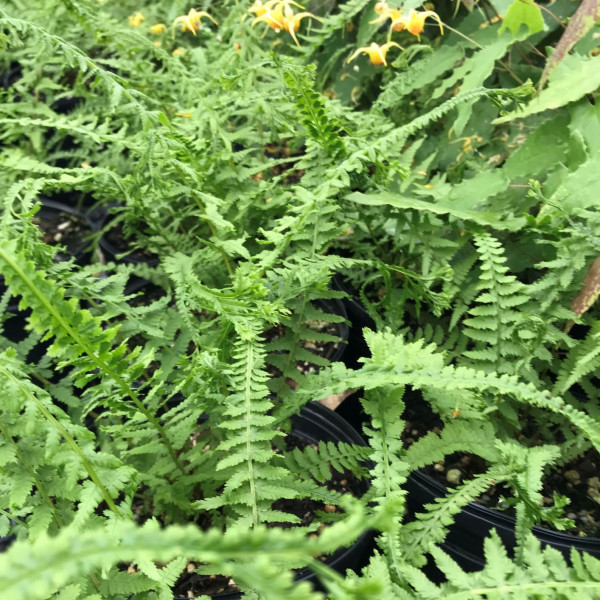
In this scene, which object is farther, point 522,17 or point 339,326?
point 339,326

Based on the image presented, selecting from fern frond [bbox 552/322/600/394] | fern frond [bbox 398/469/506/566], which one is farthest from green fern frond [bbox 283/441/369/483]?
fern frond [bbox 552/322/600/394]

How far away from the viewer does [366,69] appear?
165 cm

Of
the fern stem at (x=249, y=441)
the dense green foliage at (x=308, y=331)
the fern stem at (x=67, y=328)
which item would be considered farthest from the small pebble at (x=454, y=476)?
the fern stem at (x=67, y=328)

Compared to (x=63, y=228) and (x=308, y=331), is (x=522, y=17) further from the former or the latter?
(x=63, y=228)

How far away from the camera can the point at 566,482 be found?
116cm

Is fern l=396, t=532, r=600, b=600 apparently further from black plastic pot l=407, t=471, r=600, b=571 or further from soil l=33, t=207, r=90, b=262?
soil l=33, t=207, r=90, b=262

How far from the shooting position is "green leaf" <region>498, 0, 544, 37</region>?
1095mm

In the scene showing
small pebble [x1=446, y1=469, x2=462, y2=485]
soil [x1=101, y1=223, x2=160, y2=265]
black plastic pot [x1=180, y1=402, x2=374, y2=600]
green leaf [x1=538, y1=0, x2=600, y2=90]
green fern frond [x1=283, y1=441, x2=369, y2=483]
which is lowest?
soil [x1=101, y1=223, x2=160, y2=265]

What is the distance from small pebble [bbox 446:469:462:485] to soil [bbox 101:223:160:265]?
3.46ft

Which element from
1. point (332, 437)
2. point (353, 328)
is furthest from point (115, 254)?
point (332, 437)

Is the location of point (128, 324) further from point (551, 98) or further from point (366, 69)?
point (366, 69)

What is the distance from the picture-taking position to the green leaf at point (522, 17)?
1.09m

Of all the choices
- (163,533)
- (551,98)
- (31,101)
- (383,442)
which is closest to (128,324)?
(383,442)

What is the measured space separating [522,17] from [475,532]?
39.3 inches
